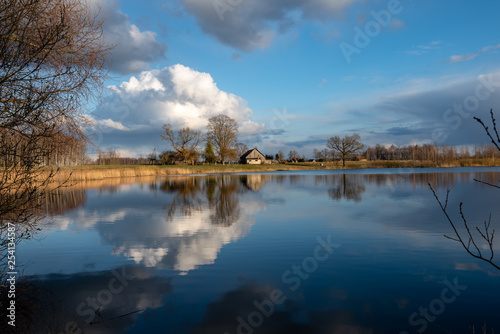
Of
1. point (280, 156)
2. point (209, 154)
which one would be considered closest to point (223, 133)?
point (209, 154)

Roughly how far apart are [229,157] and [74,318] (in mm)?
62196

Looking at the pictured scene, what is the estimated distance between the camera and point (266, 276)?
541cm

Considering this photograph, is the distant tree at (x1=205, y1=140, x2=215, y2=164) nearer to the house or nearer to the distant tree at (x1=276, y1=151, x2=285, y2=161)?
the house

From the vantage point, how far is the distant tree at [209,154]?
67.6 meters

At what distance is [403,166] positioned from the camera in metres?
61.8

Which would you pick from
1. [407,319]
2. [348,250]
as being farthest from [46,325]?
[348,250]

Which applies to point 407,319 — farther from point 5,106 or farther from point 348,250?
point 5,106
